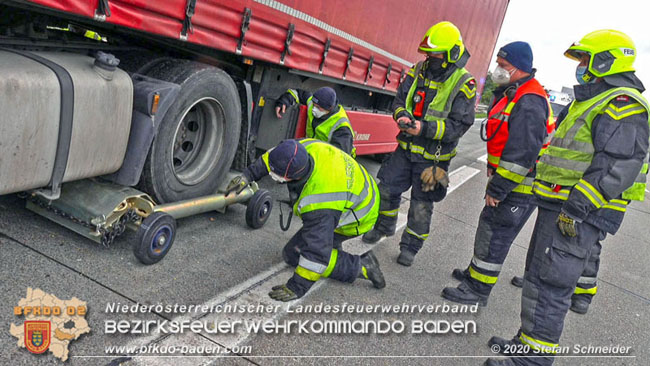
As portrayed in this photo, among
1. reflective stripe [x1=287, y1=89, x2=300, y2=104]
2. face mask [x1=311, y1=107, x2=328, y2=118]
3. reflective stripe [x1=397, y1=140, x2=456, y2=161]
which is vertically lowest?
reflective stripe [x1=397, y1=140, x2=456, y2=161]

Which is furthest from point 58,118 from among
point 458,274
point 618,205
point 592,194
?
point 618,205

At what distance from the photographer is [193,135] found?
408cm

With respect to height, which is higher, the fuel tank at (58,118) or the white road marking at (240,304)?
the fuel tank at (58,118)

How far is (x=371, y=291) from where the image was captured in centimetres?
363

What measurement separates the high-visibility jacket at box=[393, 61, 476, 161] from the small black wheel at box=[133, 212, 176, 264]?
2053mm

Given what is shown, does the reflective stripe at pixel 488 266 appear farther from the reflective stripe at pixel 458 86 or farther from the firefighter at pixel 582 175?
the reflective stripe at pixel 458 86

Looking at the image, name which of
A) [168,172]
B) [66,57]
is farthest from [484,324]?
[66,57]

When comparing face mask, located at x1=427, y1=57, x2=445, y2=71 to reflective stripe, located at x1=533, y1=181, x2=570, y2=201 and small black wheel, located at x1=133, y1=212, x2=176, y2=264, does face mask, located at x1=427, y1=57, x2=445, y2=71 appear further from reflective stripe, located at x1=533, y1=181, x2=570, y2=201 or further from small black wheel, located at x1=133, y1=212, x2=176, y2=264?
small black wheel, located at x1=133, y1=212, x2=176, y2=264

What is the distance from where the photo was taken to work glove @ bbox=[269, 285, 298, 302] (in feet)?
10.2

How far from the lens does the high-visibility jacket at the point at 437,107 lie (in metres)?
3.94

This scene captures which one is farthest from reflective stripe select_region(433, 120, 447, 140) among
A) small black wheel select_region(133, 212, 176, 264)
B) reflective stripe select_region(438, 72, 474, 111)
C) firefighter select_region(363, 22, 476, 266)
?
small black wheel select_region(133, 212, 176, 264)

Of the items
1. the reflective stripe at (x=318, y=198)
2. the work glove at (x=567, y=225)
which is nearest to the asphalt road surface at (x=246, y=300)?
the reflective stripe at (x=318, y=198)

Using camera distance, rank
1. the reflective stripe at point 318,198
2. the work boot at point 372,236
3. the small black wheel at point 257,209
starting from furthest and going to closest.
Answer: the work boot at point 372,236 → the small black wheel at point 257,209 → the reflective stripe at point 318,198

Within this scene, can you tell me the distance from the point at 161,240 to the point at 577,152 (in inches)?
103
